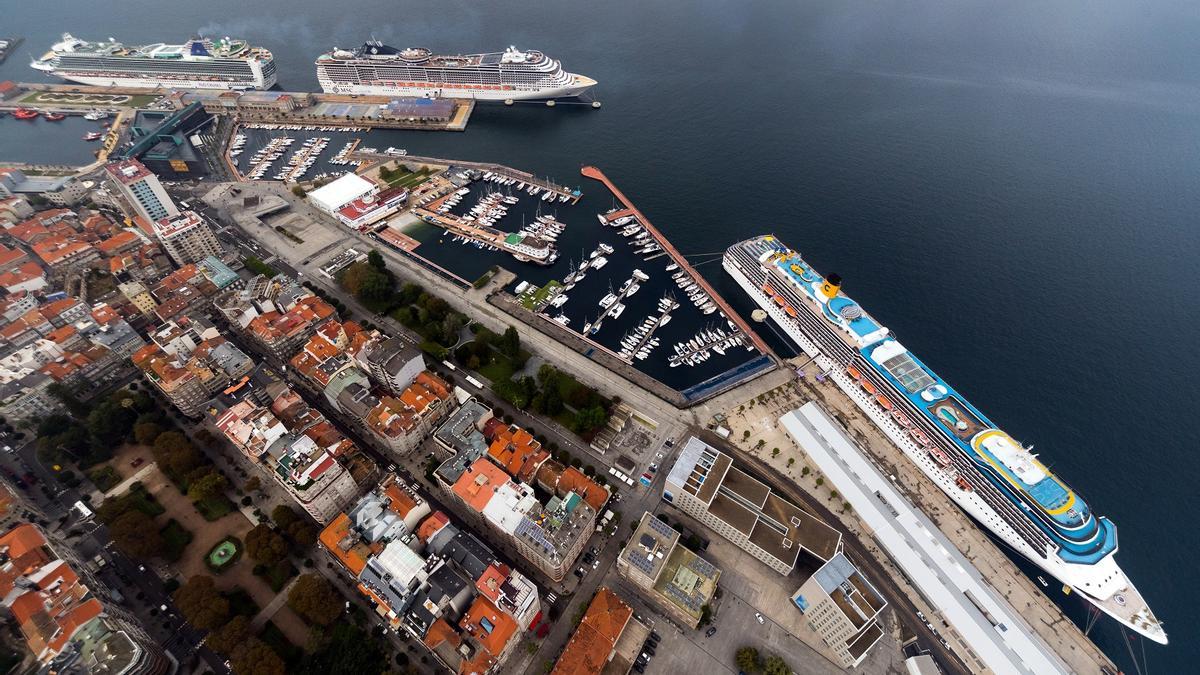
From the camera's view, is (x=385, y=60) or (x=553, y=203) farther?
(x=385, y=60)

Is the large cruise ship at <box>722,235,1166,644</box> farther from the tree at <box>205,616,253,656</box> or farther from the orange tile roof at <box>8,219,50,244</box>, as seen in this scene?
the orange tile roof at <box>8,219,50,244</box>

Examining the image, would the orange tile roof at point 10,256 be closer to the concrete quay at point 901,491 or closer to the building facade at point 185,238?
the building facade at point 185,238

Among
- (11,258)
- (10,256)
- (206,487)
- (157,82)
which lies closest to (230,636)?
(206,487)

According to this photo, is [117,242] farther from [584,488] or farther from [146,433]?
[584,488]

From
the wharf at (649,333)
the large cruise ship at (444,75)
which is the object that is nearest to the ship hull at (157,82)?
the large cruise ship at (444,75)

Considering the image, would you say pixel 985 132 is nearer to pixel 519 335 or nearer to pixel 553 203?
pixel 553 203

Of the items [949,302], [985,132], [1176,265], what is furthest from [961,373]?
[985,132]
